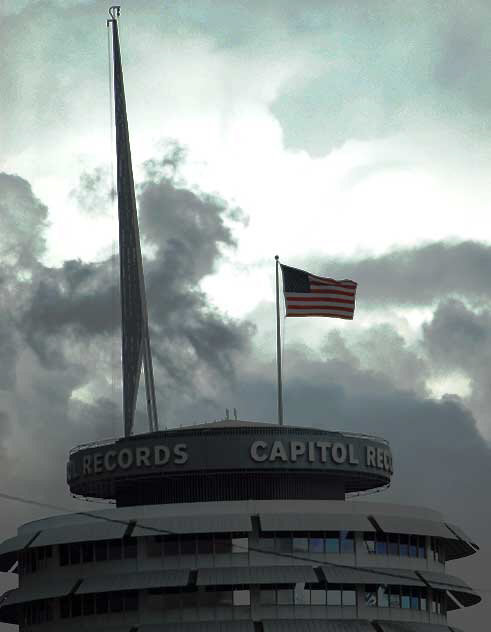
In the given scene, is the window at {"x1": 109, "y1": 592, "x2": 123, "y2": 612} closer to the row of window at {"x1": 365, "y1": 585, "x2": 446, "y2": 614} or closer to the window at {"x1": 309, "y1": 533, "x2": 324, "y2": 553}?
the window at {"x1": 309, "y1": 533, "x2": 324, "y2": 553}

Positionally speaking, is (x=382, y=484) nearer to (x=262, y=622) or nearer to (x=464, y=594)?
(x=464, y=594)

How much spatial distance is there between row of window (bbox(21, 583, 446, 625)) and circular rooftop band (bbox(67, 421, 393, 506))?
9.36 metres

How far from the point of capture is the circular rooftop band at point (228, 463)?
126062 mm

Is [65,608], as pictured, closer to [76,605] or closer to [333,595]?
[76,605]

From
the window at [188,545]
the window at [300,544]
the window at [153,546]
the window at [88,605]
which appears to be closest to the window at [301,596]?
the window at [300,544]

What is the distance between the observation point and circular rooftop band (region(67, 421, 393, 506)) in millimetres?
126062

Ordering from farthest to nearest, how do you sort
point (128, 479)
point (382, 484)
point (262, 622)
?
1. point (382, 484)
2. point (128, 479)
3. point (262, 622)

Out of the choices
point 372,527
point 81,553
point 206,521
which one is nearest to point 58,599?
point 81,553

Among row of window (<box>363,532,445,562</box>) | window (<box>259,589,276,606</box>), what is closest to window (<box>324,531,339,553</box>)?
row of window (<box>363,532,445,562</box>)

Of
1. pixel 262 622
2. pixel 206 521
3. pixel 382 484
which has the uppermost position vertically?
pixel 382 484

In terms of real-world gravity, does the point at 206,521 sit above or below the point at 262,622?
above

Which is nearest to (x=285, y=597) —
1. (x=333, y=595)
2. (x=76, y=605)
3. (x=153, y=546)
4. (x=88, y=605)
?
(x=333, y=595)

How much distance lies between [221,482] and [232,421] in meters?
6.28

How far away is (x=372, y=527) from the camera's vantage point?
12388 cm
